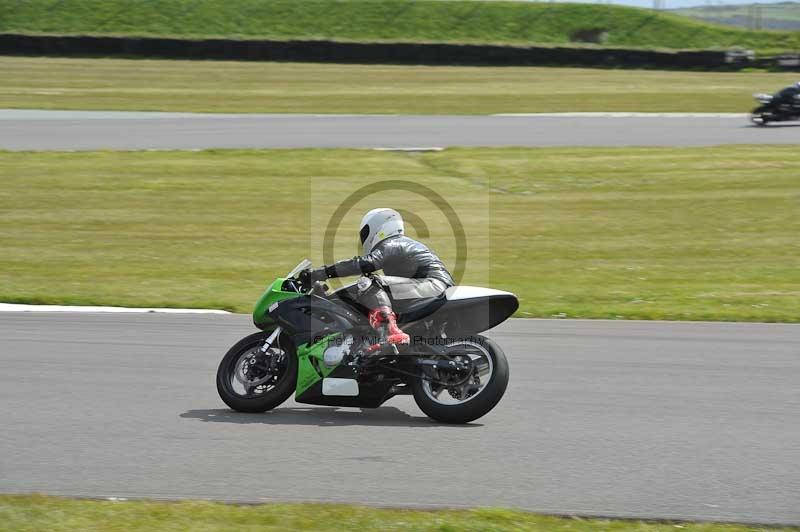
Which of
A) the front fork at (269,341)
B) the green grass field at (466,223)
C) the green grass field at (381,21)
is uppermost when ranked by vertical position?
the green grass field at (381,21)

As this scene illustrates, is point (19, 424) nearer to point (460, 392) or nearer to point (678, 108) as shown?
point (460, 392)

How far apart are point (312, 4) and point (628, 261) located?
1607 inches

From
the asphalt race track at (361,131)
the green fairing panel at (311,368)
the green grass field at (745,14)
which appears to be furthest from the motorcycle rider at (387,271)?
the green grass field at (745,14)

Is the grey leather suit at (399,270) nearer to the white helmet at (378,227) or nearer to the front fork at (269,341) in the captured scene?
the white helmet at (378,227)

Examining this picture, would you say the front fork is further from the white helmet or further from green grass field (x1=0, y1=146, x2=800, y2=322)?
green grass field (x1=0, y1=146, x2=800, y2=322)

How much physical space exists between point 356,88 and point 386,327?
100 ft

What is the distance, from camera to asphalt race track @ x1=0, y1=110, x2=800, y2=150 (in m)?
25.7

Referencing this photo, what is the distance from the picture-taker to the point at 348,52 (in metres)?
42.5

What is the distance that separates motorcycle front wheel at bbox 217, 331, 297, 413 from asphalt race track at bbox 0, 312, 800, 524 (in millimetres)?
127

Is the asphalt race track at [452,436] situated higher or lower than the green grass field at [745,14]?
lower

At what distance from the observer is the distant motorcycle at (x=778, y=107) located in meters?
29.3

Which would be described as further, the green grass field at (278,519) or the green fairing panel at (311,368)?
the green fairing panel at (311,368)

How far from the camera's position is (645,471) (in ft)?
21.0

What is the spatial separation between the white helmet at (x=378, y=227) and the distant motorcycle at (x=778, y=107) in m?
23.9
